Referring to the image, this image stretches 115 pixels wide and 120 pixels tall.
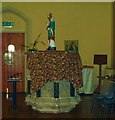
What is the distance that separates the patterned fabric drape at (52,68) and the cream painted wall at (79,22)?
4573mm

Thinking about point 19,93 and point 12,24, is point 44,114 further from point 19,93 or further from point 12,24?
point 12,24

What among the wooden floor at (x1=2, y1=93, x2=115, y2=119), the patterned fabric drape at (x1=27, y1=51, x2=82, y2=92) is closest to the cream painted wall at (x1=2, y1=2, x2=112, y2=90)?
the wooden floor at (x1=2, y1=93, x2=115, y2=119)

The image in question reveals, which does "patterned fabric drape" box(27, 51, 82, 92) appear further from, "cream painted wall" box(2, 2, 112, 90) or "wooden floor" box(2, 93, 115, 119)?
"cream painted wall" box(2, 2, 112, 90)

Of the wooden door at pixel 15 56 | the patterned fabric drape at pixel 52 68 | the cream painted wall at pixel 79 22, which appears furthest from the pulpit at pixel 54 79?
the wooden door at pixel 15 56

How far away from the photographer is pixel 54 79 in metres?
6.80

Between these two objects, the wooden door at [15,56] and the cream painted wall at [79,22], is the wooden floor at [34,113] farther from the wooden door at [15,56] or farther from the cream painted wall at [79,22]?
the cream painted wall at [79,22]

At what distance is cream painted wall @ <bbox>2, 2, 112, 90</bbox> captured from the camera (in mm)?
11406

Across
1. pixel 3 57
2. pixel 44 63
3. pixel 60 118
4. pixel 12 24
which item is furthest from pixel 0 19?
pixel 60 118

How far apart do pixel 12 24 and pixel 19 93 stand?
2519mm

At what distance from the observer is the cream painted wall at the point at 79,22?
11.4 meters

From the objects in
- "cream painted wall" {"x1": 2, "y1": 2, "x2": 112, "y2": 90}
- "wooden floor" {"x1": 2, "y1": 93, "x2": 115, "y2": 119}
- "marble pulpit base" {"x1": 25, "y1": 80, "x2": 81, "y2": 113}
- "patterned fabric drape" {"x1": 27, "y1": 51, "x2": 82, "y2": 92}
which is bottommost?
"wooden floor" {"x1": 2, "y1": 93, "x2": 115, "y2": 119}

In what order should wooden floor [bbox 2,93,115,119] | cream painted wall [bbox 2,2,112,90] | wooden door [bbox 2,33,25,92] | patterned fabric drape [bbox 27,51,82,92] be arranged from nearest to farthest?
1. wooden floor [bbox 2,93,115,119]
2. patterned fabric drape [bbox 27,51,82,92]
3. cream painted wall [bbox 2,2,112,90]
4. wooden door [bbox 2,33,25,92]

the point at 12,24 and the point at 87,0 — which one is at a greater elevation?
the point at 87,0

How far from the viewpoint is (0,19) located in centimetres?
1145
